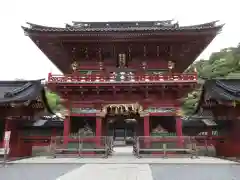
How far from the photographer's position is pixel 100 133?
17.9 m

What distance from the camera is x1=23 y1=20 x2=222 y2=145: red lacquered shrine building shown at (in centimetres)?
1769

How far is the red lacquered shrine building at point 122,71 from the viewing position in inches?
696

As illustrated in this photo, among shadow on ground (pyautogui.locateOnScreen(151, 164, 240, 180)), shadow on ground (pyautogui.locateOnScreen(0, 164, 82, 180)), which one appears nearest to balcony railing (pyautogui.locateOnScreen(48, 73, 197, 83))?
shadow on ground (pyautogui.locateOnScreen(0, 164, 82, 180))

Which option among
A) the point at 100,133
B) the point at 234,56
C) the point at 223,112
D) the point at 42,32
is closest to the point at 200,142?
the point at 223,112

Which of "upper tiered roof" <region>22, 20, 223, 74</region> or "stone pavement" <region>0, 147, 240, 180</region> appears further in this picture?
"upper tiered roof" <region>22, 20, 223, 74</region>

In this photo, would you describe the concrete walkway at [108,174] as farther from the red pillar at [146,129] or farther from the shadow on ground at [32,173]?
the red pillar at [146,129]

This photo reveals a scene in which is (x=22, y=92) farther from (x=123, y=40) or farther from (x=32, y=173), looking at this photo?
(x=32, y=173)

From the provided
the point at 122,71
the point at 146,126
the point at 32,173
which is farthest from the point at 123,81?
the point at 32,173

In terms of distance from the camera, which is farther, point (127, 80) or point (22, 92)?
point (127, 80)

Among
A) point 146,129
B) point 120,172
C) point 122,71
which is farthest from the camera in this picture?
point 122,71

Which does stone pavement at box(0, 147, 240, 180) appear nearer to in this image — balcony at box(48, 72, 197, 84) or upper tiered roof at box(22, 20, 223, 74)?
balcony at box(48, 72, 197, 84)

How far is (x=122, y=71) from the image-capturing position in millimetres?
19469

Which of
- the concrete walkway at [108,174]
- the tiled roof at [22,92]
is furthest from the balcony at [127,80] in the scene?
the concrete walkway at [108,174]

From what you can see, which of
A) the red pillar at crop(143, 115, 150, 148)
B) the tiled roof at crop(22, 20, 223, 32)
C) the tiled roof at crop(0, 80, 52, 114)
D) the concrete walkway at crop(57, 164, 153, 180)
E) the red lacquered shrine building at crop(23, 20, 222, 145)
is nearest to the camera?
the concrete walkway at crop(57, 164, 153, 180)
